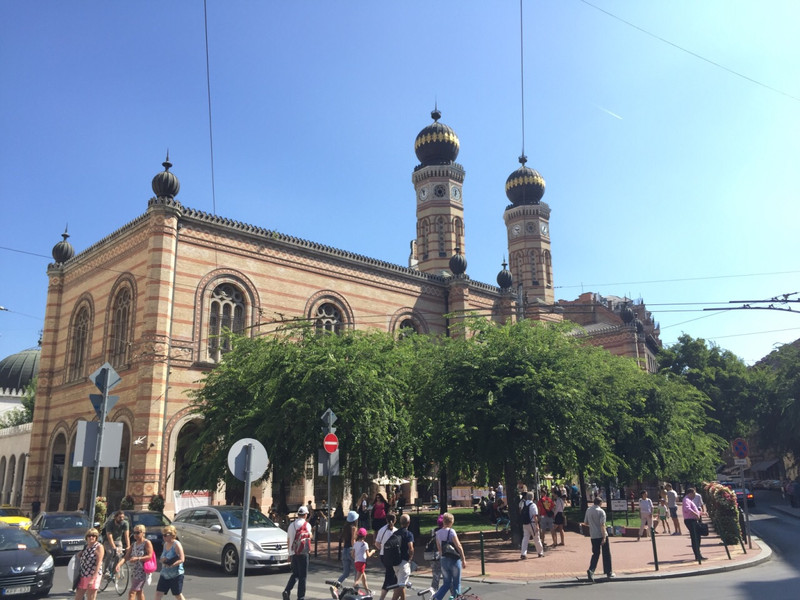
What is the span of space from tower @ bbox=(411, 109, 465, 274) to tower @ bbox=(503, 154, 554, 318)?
9682mm

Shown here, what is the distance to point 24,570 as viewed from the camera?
11.1 metres

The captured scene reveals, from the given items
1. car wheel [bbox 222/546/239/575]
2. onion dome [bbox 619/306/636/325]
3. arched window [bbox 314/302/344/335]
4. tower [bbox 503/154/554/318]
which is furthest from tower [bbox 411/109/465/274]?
car wheel [bbox 222/546/239/575]

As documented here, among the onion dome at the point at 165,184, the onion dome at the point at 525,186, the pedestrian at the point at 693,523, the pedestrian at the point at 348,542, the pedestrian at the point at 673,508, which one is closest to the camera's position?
the pedestrian at the point at 348,542

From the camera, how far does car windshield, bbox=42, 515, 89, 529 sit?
16531 mm

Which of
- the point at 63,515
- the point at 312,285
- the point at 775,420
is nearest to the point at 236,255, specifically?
the point at 312,285

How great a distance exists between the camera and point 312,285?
31172 mm

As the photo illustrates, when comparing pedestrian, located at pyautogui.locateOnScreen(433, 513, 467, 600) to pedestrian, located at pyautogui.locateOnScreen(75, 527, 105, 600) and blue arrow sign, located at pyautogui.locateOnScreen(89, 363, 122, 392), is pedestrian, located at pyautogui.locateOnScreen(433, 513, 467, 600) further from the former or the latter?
blue arrow sign, located at pyautogui.locateOnScreen(89, 363, 122, 392)

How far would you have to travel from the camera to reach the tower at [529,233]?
52.3m

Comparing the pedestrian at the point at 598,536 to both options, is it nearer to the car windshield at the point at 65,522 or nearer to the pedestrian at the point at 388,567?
the pedestrian at the point at 388,567

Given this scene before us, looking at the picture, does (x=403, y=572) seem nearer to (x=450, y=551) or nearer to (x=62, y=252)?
(x=450, y=551)

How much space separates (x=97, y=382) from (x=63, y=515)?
8876 mm

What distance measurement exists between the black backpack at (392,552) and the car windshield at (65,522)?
10062mm

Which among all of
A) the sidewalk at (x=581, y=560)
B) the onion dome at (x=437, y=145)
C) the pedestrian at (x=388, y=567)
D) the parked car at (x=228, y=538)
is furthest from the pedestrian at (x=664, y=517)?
the onion dome at (x=437, y=145)

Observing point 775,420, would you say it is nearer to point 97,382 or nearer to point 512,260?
point 512,260
